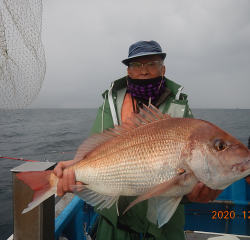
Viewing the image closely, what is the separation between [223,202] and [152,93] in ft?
11.5

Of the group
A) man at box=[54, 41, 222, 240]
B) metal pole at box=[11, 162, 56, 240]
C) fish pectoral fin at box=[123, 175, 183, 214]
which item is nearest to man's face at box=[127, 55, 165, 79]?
man at box=[54, 41, 222, 240]

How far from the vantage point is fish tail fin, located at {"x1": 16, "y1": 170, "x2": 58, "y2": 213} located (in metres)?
1.70

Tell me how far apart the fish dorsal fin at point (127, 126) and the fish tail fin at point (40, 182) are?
30 centimetres

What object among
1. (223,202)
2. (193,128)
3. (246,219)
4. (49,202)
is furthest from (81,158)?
(246,219)

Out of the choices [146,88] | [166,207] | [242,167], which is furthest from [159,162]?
[146,88]

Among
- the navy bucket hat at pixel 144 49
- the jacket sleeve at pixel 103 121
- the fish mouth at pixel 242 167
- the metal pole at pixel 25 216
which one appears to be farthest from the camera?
the jacket sleeve at pixel 103 121

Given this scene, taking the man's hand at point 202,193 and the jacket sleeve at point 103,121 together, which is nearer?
the man's hand at point 202,193

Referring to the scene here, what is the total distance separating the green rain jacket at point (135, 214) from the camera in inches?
79.2

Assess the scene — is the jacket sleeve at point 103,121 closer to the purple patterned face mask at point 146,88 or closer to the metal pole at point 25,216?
the purple patterned face mask at point 146,88

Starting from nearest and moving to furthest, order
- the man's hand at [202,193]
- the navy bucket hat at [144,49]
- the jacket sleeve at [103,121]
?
the man's hand at [202,193]
the navy bucket hat at [144,49]
the jacket sleeve at [103,121]

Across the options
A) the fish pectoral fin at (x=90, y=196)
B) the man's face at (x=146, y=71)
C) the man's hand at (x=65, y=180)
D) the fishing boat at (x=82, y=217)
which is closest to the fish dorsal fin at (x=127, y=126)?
the man's hand at (x=65, y=180)

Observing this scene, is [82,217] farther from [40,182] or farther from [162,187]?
[162,187]

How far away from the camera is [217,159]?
148 cm

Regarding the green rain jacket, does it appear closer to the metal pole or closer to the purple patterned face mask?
the purple patterned face mask
